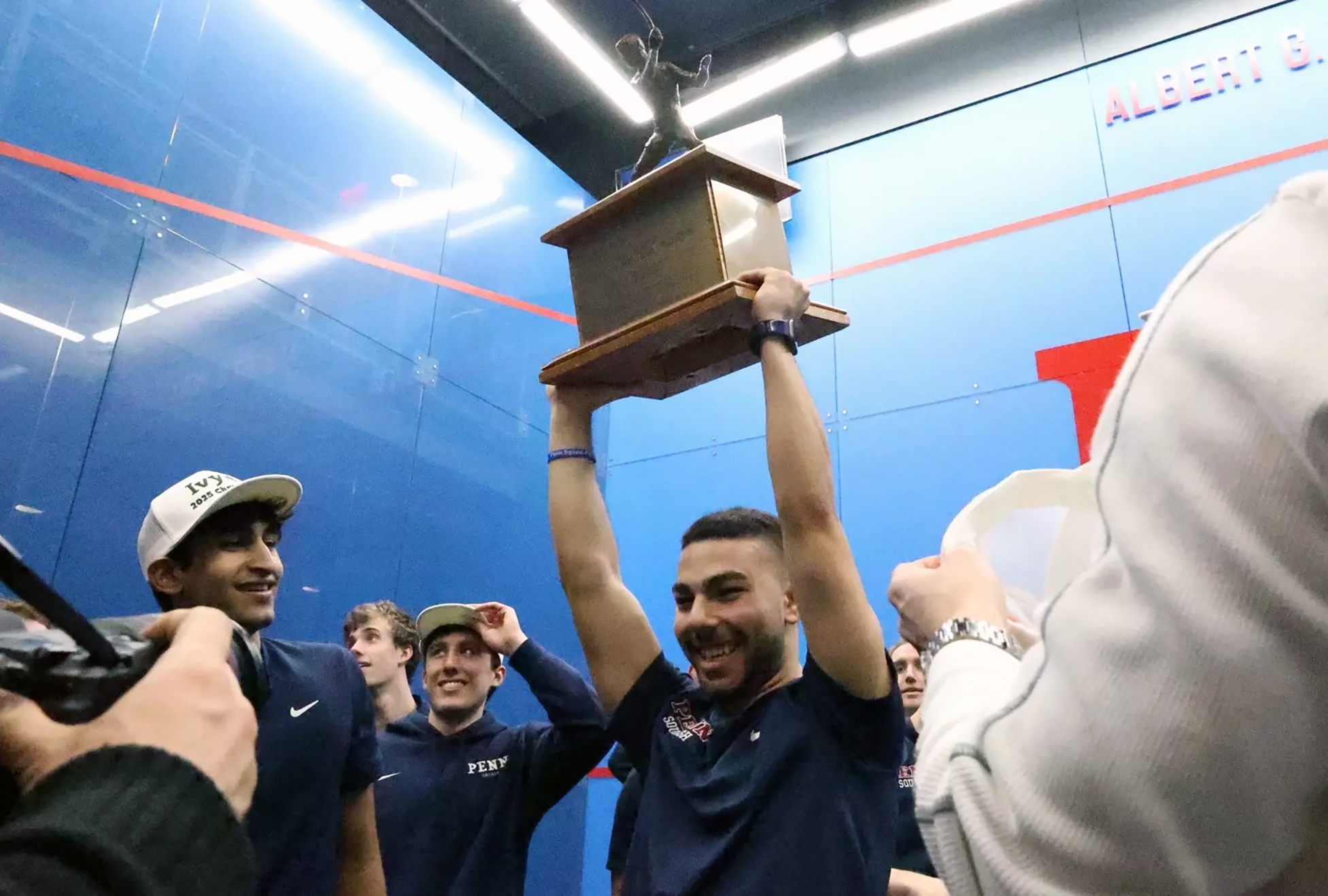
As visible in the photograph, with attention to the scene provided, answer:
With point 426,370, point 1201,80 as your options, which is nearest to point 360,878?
point 426,370

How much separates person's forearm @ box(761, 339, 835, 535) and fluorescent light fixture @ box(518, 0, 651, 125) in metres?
3.01

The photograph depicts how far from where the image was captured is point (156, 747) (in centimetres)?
46

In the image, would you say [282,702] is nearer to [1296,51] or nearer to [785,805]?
[785,805]

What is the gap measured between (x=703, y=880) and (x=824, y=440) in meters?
0.61

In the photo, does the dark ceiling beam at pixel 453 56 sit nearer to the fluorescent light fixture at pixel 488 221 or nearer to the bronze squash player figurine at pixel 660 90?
the fluorescent light fixture at pixel 488 221

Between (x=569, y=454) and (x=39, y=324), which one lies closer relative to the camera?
A: (x=569, y=454)

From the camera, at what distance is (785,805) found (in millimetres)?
1111

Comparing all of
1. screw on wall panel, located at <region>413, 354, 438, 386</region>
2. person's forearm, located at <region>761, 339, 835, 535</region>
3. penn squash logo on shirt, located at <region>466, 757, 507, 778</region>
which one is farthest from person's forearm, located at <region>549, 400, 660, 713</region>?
screw on wall panel, located at <region>413, 354, 438, 386</region>

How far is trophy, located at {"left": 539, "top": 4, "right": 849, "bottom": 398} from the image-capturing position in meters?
1.35

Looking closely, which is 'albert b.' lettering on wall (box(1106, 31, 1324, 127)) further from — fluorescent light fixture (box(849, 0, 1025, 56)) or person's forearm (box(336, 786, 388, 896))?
person's forearm (box(336, 786, 388, 896))

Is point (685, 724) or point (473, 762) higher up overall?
point (685, 724)

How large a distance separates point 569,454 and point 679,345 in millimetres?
306

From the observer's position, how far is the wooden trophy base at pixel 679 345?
4.27ft

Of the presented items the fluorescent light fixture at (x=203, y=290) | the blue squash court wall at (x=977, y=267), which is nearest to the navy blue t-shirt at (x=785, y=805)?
the fluorescent light fixture at (x=203, y=290)
